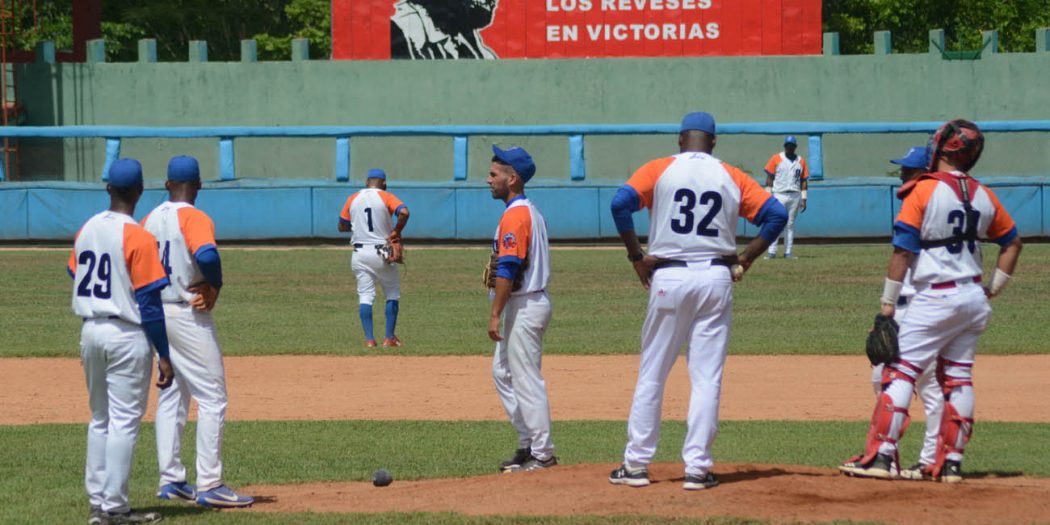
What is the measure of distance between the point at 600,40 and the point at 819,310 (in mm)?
14201

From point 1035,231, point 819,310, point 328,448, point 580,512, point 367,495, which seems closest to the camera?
point 580,512

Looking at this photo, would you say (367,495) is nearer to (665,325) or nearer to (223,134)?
(665,325)

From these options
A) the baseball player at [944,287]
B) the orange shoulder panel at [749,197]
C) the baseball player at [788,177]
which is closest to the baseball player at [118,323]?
the orange shoulder panel at [749,197]

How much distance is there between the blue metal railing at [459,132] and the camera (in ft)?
88.6

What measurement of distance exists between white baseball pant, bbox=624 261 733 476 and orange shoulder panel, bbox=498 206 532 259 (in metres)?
1.06

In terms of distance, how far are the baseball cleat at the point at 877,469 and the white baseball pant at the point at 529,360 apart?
1.83 meters

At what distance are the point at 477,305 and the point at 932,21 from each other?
89.2 ft

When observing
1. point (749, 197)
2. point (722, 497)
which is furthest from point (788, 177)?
point (722, 497)

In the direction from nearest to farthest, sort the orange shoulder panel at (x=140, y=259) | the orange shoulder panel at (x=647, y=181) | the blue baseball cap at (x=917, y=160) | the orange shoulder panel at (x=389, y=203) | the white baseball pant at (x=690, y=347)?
the orange shoulder panel at (x=140, y=259) < the white baseball pant at (x=690, y=347) < the orange shoulder panel at (x=647, y=181) < the blue baseball cap at (x=917, y=160) < the orange shoulder panel at (x=389, y=203)

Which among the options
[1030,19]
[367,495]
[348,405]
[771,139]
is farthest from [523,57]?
[367,495]

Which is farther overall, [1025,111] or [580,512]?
[1025,111]

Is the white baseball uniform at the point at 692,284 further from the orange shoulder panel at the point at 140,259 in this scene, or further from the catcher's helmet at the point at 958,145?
the orange shoulder panel at the point at 140,259

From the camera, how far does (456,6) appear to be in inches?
1204

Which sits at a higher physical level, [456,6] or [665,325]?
[456,6]
